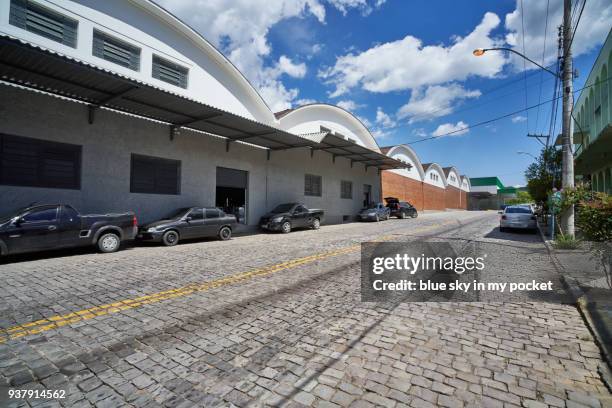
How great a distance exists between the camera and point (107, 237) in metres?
10.0

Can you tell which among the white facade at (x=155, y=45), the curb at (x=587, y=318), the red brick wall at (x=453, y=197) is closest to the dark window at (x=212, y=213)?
the white facade at (x=155, y=45)

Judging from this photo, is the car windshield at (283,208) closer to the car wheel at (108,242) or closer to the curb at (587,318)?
the car wheel at (108,242)

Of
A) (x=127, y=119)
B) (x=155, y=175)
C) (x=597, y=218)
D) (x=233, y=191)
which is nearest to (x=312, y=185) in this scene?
(x=233, y=191)

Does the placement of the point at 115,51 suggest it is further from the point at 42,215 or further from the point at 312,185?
the point at 312,185

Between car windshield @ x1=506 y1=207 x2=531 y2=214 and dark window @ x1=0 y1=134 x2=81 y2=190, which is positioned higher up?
dark window @ x1=0 y1=134 x2=81 y2=190

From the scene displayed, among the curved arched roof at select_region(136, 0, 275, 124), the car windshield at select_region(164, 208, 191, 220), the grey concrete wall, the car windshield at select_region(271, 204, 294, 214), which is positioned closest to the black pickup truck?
the car windshield at select_region(164, 208, 191, 220)

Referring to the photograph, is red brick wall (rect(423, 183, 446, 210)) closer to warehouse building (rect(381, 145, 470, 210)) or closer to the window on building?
warehouse building (rect(381, 145, 470, 210))

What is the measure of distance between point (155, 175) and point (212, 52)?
7767 millimetres

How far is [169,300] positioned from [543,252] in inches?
465

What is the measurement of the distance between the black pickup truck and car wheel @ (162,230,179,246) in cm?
113

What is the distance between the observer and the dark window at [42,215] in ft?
27.9

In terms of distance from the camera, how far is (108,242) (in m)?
10.0

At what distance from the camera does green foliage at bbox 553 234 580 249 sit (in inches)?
420

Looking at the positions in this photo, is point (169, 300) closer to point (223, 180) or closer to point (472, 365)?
point (472, 365)
